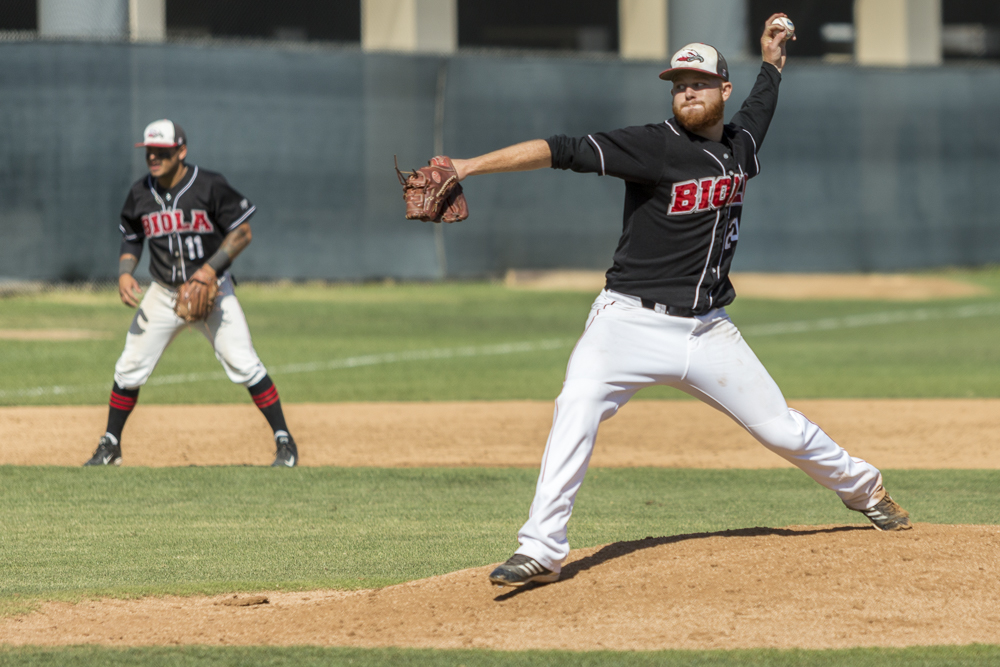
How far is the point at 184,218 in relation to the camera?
7.56 meters

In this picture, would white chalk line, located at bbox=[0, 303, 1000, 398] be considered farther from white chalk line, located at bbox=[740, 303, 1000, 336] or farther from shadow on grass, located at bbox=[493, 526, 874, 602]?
shadow on grass, located at bbox=[493, 526, 874, 602]

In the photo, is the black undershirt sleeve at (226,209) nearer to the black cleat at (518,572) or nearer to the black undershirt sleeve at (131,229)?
the black undershirt sleeve at (131,229)

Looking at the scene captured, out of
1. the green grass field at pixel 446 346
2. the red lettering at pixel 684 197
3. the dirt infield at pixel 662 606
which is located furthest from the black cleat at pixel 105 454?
the red lettering at pixel 684 197

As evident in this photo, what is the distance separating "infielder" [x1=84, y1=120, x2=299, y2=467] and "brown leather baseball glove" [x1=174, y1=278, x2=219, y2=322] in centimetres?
10

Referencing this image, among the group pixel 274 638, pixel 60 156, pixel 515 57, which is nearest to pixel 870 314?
pixel 515 57

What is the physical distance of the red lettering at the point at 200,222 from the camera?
757cm

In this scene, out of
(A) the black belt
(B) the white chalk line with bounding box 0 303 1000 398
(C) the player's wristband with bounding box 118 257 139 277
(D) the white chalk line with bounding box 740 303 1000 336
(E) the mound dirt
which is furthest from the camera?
(D) the white chalk line with bounding box 740 303 1000 336

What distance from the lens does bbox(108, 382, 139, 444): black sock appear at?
7.59 m

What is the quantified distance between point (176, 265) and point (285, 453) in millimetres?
1287

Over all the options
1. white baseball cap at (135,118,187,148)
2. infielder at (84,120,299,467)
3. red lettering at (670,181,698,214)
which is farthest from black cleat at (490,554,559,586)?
white baseball cap at (135,118,187,148)

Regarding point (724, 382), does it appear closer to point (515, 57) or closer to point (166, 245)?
point (166, 245)

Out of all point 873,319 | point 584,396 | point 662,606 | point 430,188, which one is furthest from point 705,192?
point 873,319

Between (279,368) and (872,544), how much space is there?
969 cm

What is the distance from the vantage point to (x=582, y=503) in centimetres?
680
